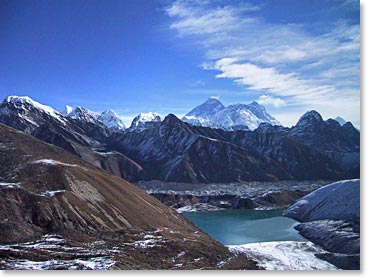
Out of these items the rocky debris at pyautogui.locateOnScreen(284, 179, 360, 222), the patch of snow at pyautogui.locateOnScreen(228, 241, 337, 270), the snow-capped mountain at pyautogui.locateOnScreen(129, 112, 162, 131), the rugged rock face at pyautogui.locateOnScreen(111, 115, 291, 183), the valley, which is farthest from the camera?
the rugged rock face at pyautogui.locateOnScreen(111, 115, 291, 183)

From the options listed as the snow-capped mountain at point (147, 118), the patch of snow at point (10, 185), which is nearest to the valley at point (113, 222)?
the patch of snow at point (10, 185)

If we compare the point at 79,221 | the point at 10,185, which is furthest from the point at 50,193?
the point at 79,221

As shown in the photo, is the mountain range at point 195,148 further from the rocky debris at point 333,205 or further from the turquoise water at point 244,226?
the rocky debris at point 333,205

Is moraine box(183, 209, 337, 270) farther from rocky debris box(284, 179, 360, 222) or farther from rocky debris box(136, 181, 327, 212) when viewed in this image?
rocky debris box(136, 181, 327, 212)

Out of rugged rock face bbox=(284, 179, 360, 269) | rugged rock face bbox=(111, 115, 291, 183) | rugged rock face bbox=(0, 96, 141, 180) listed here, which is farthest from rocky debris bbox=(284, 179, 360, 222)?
rugged rock face bbox=(0, 96, 141, 180)

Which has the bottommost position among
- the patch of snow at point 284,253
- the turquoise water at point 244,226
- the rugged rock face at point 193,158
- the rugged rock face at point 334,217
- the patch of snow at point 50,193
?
the turquoise water at point 244,226

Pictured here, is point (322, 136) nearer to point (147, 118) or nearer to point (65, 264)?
point (147, 118)
